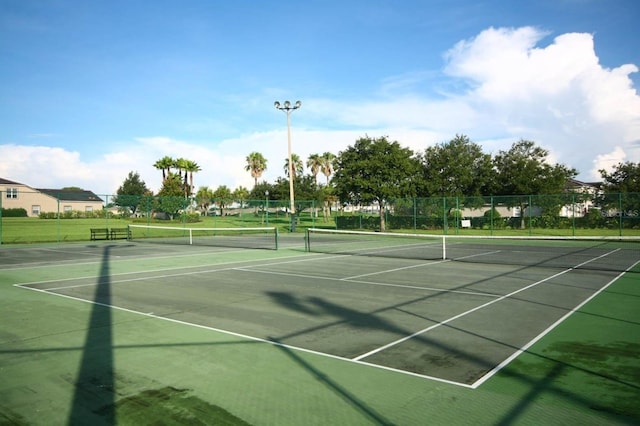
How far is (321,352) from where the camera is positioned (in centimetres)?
626

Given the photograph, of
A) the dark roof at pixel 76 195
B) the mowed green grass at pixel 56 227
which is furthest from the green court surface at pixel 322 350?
the dark roof at pixel 76 195

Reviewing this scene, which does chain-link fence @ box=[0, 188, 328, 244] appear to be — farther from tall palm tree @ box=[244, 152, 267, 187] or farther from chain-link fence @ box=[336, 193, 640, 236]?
tall palm tree @ box=[244, 152, 267, 187]

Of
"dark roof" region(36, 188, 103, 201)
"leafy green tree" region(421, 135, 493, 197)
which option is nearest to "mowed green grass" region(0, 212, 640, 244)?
"dark roof" region(36, 188, 103, 201)

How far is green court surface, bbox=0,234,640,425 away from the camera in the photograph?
4.46m

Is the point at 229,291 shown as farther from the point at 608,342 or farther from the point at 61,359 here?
the point at 608,342

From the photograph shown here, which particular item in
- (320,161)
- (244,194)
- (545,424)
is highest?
(320,161)

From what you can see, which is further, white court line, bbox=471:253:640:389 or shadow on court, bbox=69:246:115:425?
white court line, bbox=471:253:640:389

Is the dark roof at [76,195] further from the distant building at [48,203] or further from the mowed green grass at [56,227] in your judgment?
the mowed green grass at [56,227]

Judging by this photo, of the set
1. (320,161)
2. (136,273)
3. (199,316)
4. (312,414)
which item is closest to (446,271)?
(199,316)

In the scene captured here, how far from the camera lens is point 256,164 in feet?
289

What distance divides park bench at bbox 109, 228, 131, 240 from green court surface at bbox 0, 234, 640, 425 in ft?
63.3

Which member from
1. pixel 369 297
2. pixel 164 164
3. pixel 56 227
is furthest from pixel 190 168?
pixel 369 297

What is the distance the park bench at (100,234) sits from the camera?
30.5 meters

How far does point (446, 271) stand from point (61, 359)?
11.4 metres
